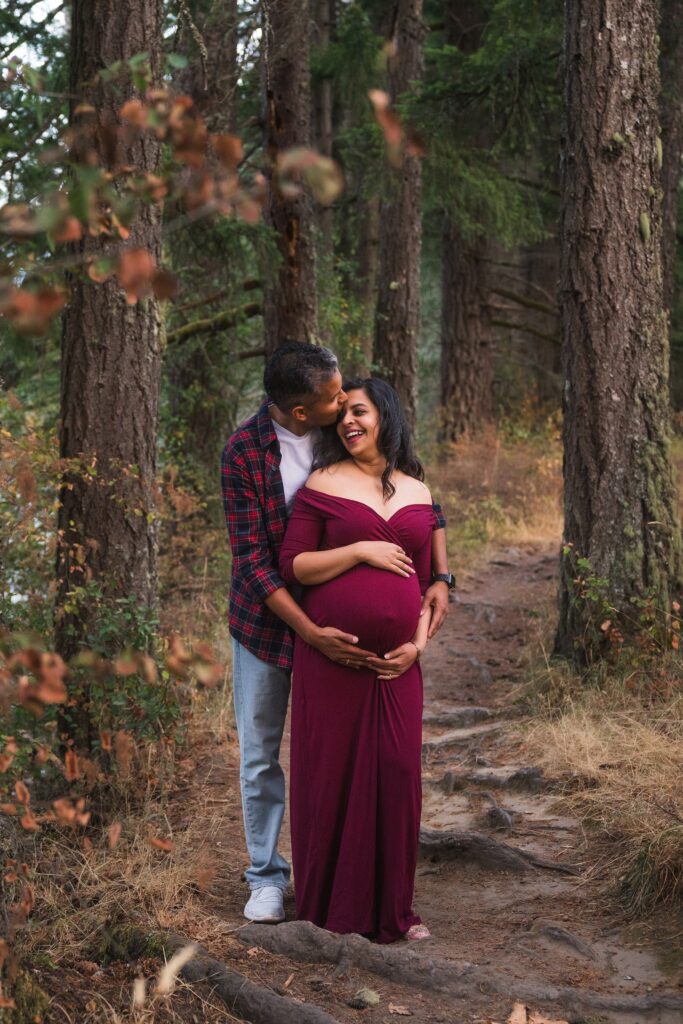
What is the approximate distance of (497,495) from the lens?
13.8 meters

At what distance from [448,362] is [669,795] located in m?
12.5

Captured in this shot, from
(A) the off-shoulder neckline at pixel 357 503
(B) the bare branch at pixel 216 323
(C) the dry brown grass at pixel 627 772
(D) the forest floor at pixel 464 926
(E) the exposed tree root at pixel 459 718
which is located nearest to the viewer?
(D) the forest floor at pixel 464 926

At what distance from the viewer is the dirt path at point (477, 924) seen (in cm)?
363

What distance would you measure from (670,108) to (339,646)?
9.97m

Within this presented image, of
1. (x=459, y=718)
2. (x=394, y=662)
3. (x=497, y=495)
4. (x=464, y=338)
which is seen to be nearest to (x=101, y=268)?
(x=394, y=662)

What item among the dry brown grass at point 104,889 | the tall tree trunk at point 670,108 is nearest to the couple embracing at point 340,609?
the dry brown grass at point 104,889

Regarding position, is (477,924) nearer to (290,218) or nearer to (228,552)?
(228,552)

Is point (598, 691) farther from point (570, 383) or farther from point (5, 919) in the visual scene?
point (5, 919)

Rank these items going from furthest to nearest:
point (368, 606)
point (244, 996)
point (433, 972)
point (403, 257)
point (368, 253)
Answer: point (368, 253)
point (403, 257)
point (368, 606)
point (433, 972)
point (244, 996)

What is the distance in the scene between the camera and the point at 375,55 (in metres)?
13.9

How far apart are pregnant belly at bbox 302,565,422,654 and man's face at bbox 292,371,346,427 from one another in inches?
24.1

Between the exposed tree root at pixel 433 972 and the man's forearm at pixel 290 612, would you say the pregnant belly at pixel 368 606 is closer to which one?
the man's forearm at pixel 290 612

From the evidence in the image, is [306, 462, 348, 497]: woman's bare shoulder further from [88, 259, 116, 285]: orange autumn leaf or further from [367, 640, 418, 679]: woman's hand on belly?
[88, 259, 116, 285]: orange autumn leaf

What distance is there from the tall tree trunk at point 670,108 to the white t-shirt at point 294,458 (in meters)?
7.21
